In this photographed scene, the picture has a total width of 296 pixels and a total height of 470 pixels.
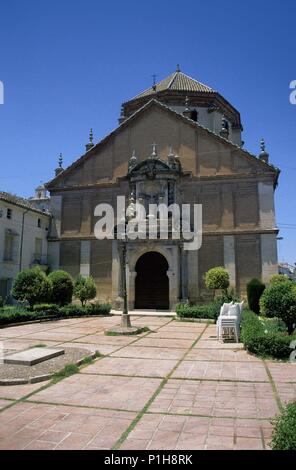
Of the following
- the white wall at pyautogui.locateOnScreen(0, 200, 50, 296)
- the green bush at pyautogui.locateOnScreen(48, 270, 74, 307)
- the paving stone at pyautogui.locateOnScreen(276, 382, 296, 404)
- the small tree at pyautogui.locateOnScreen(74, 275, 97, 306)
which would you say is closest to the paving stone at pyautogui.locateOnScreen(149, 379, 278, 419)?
the paving stone at pyautogui.locateOnScreen(276, 382, 296, 404)

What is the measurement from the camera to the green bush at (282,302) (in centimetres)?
1052

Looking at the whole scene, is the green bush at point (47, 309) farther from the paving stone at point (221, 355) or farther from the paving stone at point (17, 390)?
the paving stone at point (17, 390)

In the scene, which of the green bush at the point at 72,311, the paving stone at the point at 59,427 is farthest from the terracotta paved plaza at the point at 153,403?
the green bush at the point at 72,311

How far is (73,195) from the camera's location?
28359mm

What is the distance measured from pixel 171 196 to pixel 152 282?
594 centimetres

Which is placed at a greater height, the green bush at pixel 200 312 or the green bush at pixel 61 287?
the green bush at pixel 61 287

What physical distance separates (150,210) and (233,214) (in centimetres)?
557

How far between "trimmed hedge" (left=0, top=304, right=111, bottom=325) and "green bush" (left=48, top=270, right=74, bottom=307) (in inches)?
33.1

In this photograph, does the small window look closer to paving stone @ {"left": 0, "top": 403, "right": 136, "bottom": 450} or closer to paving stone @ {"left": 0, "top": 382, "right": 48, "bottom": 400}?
paving stone @ {"left": 0, "top": 382, "right": 48, "bottom": 400}

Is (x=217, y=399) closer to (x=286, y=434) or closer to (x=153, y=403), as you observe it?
(x=153, y=403)

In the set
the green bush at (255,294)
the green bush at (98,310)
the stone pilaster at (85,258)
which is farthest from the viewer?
the stone pilaster at (85,258)

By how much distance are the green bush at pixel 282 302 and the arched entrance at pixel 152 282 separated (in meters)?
13.3

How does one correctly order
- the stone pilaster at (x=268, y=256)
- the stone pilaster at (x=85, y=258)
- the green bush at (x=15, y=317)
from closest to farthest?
the green bush at (x=15, y=317) → the stone pilaster at (x=268, y=256) → the stone pilaster at (x=85, y=258)
